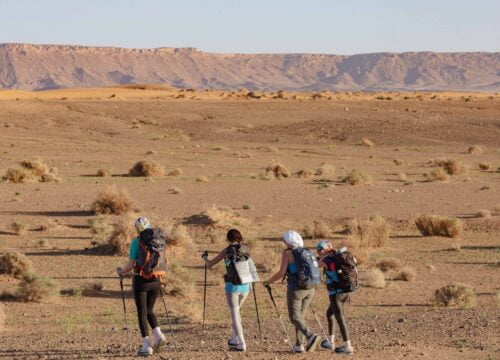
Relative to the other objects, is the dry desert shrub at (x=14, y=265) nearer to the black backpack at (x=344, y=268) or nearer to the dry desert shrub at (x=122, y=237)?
the dry desert shrub at (x=122, y=237)

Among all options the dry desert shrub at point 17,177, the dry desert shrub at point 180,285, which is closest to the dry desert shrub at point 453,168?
the dry desert shrub at point 17,177

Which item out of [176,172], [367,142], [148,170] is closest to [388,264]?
[148,170]

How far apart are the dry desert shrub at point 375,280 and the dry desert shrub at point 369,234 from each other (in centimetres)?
421

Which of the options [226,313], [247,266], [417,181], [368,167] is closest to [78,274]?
[226,313]

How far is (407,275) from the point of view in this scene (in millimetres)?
20656

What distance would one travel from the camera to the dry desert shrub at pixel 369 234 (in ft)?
80.9

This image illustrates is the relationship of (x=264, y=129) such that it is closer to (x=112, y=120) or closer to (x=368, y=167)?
(x=112, y=120)

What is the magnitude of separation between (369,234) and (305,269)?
13027 millimetres

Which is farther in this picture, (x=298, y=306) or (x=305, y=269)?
(x=298, y=306)

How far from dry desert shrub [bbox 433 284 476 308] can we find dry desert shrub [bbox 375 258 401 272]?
425 cm

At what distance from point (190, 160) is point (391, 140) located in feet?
55.5

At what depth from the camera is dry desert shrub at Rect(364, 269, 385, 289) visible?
1973cm

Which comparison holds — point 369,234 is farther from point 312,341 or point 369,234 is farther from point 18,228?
point 312,341

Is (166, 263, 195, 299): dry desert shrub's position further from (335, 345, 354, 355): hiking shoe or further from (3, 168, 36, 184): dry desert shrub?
(3, 168, 36, 184): dry desert shrub
